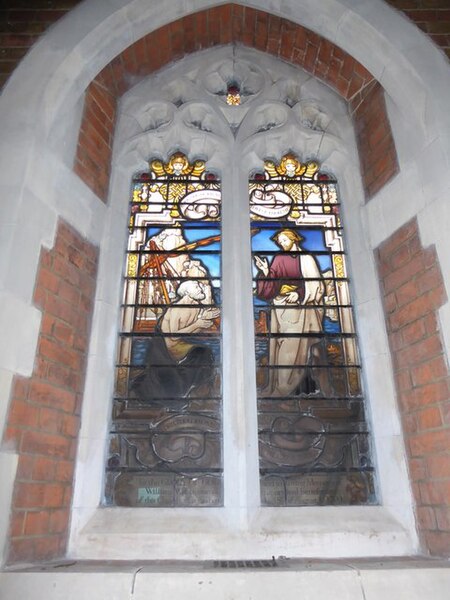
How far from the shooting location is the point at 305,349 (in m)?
2.57

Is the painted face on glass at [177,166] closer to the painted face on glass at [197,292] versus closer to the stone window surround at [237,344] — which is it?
the stone window surround at [237,344]

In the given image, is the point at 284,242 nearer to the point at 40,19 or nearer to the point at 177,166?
the point at 177,166

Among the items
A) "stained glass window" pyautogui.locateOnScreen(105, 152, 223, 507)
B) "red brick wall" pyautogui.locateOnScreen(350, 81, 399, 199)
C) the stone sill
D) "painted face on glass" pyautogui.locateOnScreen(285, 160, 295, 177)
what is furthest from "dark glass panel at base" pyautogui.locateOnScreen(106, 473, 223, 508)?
"painted face on glass" pyautogui.locateOnScreen(285, 160, 295, 177)

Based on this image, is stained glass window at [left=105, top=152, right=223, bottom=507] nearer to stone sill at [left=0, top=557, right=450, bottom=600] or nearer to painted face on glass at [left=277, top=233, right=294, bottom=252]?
painted face on glass at [left=277, top=233, right=294, bottom=252]

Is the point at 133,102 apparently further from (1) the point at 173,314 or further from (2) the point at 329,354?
(2) the point at 329,354

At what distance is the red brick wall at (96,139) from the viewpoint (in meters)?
2.68

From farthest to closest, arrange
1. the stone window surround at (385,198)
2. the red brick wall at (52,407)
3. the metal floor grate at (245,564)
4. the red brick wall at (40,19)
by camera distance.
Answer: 1. the red brick wall at (40,19)
2. the stone window surround at (385,198)
3. the red brick wall at (52,407)
4. the metal floor grate at (245,564)

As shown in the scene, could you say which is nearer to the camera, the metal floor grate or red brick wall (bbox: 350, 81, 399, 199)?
the metal floor grate

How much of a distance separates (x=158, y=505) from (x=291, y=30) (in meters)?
3.17

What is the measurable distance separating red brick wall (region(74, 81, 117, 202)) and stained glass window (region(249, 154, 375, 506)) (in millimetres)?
976

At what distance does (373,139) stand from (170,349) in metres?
1.84

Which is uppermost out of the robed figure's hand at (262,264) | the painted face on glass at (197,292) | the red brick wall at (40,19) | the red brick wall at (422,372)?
the red brick wall at (40,19)

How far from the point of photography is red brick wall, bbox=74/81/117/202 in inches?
106

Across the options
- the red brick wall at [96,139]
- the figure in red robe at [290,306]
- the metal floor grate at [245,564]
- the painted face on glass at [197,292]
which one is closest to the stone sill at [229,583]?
the metal floor grate at [245,564]
